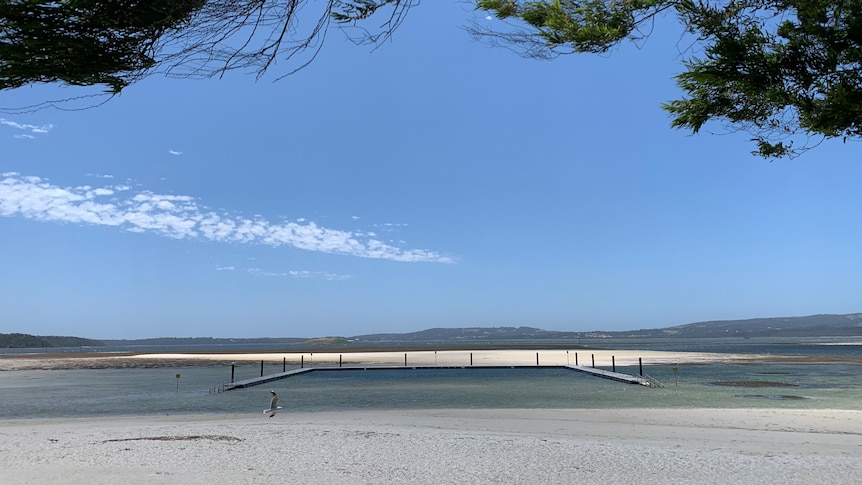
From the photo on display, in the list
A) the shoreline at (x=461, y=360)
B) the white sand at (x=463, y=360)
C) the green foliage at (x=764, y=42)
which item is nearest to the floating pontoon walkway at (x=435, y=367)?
the shoreline at (x=461, y=360)

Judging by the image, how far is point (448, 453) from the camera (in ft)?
41.2

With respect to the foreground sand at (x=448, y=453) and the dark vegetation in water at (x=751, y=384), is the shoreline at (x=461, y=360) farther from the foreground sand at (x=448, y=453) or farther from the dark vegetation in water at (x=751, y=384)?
the foreground sand at (x=448, y=453)

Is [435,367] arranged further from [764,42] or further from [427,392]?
[764,42]

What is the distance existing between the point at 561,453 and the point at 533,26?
31.4 ft

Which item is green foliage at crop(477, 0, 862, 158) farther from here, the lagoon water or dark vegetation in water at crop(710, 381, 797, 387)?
dark vegetation in water at crop(710, 381, 797, 387)

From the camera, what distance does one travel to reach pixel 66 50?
5.00 m

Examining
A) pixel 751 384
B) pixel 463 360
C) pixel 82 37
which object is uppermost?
pixel 82 37

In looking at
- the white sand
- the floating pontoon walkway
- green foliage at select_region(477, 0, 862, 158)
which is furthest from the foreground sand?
the white sand

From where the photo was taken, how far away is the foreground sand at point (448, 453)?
1046 centimetres

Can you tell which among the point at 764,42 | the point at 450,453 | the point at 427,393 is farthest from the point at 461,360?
the point at 764,42

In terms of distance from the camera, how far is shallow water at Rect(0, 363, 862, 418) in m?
28.0

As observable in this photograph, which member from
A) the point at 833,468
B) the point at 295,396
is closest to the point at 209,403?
the point at 295,396

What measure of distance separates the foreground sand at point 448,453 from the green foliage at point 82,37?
7.68 metres

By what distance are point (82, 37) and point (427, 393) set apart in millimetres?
31712
